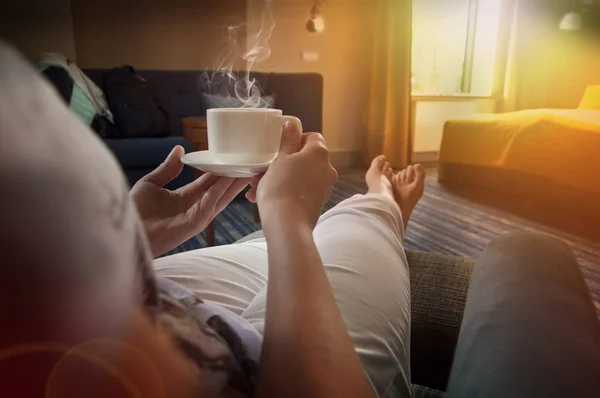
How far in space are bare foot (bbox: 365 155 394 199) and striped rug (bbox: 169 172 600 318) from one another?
516 mm

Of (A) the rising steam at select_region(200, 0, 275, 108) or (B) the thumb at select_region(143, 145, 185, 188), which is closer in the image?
(B) the thumb at select_region(143, 145, 185, 188)

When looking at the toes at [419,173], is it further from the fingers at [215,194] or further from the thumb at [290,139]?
the thumb at [290,139]

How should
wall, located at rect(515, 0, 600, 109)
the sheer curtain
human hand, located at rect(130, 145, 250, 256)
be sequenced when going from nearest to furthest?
human hand, located at rect(130, 145, 250, 256)
the sheer curtain
wall, located at rect(515, 0, 600, 109)

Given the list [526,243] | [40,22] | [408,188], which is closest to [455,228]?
[408,188]

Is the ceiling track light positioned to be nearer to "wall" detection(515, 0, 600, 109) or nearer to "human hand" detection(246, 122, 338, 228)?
"wall" detection(515, 0, 600, 109)

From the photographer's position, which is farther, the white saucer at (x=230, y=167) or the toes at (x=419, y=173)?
the toes at (x=419, y=173)

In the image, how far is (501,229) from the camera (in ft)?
7.82

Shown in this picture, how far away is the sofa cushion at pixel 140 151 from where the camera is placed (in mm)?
2316

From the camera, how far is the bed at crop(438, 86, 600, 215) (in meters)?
2.60

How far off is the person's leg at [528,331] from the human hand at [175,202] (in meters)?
0.40

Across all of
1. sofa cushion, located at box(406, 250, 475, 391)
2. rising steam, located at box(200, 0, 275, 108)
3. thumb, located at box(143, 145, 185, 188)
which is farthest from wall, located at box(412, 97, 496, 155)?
thumb, located at box(143, 145, 185, 188)

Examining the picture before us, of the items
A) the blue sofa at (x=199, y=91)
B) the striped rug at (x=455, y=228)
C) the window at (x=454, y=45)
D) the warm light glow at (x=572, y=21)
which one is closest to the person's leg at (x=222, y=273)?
the striped rug at (x=455, y=228)

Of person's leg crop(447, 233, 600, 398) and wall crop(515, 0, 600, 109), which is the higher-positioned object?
wall crop(515, 0, 600, 109)

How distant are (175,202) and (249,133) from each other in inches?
7.0
